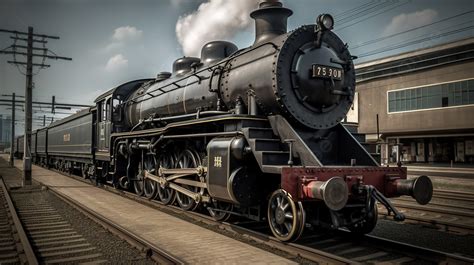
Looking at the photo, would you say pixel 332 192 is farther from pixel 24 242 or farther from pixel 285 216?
pixel 24 242

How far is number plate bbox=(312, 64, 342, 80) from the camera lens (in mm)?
6305

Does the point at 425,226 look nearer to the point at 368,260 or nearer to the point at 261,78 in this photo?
the point at 368,260

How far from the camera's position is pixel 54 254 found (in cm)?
→ 533

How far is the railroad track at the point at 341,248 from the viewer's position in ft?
16.0

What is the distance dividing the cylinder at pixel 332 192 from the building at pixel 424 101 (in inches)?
868

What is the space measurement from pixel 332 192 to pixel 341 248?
4.06 feet

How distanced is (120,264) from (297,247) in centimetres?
232


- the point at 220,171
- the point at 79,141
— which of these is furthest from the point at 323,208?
the point at 79,141

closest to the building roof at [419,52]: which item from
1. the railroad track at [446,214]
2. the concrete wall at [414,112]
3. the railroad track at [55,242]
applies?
the concrete wall at [414,112]

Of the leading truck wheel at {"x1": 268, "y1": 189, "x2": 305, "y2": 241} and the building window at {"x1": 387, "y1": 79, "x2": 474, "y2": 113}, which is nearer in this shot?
the leading truck wheel at {"x1": 268, "y1": 189, "x2": 305, "y2": 241}

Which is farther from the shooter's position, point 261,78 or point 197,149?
point 197,149

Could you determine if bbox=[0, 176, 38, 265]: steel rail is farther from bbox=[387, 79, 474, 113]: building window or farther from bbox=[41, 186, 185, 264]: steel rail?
bbox=[387, 79, 474, 113]: building window

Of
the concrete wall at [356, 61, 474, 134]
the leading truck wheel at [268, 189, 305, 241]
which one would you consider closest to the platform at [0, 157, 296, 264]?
the leading truck wheel at [268, 189, 305, 241]

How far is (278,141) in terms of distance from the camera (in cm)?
614
